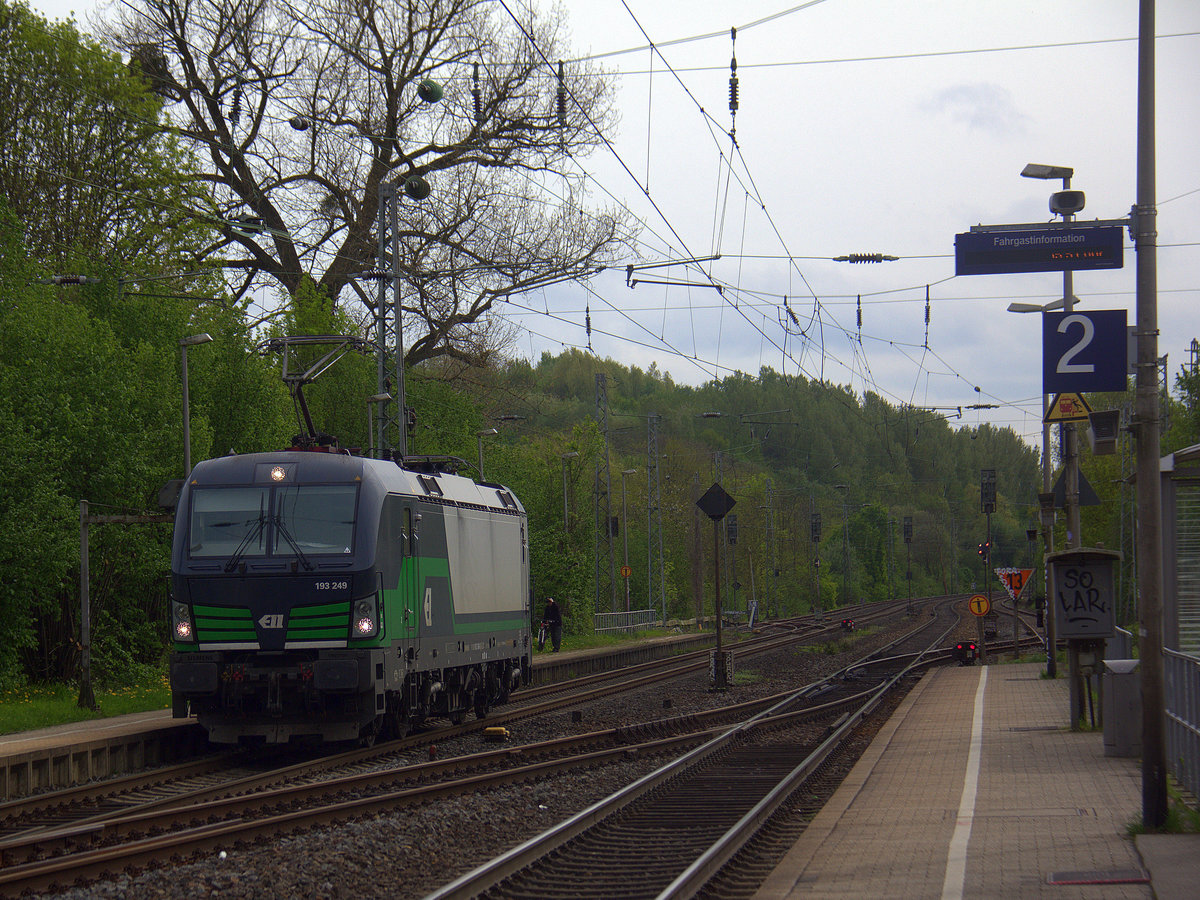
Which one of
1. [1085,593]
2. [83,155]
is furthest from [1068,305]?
[83,155]

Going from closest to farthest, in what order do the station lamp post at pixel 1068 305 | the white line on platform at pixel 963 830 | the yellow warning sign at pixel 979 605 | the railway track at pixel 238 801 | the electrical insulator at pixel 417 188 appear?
the white line on platform at pixel 963 830
the railway track at pixel 238 801
the station lamp post at pixel 1068 305
the electrical insulator at pixel 417 188
the yellow warning sign at pixel 979 605

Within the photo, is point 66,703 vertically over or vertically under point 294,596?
under

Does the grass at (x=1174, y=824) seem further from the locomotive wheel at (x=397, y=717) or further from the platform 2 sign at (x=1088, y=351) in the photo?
the locomotive wheel at (x=397, y=717)

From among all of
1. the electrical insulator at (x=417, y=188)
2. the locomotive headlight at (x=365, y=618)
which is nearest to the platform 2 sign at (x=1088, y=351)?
the locomotive headlight at (x=365, y=618)

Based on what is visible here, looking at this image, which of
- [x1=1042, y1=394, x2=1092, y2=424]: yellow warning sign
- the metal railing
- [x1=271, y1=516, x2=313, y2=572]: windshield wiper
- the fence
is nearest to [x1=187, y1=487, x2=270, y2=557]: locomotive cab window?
[x1=271, y1=516, x2=313, y2=572]: windshield wiper

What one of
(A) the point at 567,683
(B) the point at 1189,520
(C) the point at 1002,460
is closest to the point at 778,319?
(A) the point at 567,683

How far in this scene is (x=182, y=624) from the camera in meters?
14.5

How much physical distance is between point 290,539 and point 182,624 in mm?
1538

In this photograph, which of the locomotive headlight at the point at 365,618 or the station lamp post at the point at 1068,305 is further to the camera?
the station lamp post at the point at 1068,305

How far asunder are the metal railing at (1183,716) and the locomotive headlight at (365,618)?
811 cm

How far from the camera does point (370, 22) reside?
33.1 m

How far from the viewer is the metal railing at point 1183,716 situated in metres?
9.88

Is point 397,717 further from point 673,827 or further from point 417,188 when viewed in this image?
point 417,188

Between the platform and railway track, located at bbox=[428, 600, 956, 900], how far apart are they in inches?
20.3
